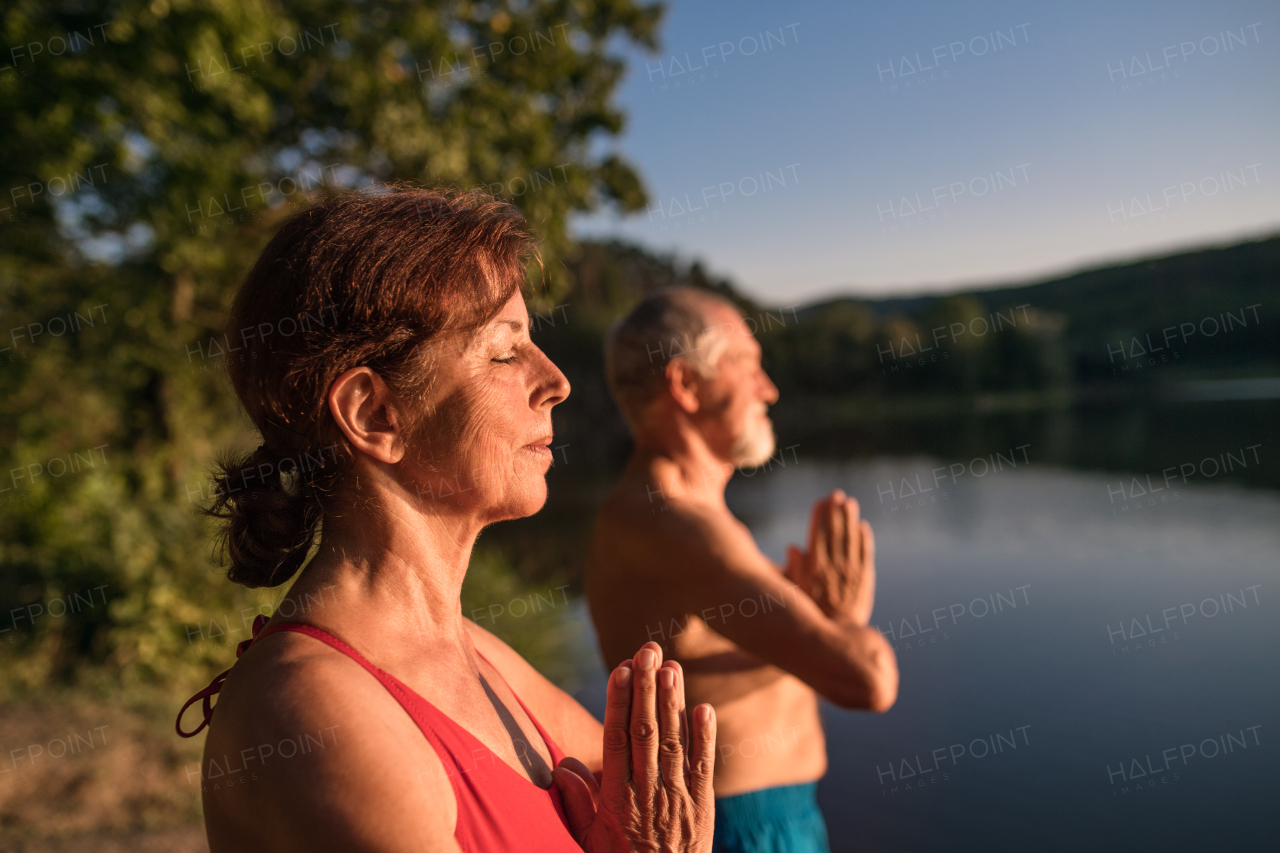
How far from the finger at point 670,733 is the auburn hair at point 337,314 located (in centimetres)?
56

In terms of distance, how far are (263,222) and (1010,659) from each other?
1001cm

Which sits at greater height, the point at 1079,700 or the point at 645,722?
the point at 645,722

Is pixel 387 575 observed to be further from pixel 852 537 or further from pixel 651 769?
pixel 852 537

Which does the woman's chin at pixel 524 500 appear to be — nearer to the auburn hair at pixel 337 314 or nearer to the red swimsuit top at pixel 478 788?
the auburn hair at pixel 337 314

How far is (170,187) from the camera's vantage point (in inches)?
216

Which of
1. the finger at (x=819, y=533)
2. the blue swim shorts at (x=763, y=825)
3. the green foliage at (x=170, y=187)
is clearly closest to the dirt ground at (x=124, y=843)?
the green foliage at (x=170, y=187)

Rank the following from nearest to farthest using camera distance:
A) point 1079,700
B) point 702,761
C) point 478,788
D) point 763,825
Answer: point 478,788
point 702,761
point 763,825
point 1079,700

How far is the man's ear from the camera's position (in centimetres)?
249

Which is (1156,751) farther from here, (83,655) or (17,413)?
(17,413)

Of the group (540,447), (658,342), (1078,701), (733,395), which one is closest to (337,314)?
(540,447)

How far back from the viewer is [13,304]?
7223mm

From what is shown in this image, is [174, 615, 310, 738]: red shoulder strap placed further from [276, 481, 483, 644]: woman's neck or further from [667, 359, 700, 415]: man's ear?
[667, 359, 700, 415]: man's ear

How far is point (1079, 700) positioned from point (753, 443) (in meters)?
8.24

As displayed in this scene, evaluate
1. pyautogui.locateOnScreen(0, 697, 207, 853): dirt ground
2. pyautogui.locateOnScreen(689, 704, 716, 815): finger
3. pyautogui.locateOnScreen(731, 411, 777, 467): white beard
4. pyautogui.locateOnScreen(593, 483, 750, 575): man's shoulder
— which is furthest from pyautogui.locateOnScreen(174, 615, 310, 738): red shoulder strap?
pyautogui.locateOnScreen(0, 697, 207, 853): dirt ground
